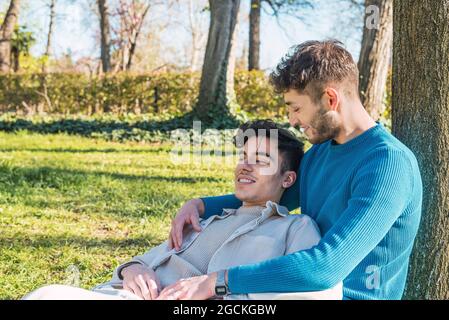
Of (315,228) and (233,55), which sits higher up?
(233,55)

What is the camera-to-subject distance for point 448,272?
124 inches

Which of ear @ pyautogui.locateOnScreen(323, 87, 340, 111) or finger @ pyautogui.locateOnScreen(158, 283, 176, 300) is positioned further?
ear @ pyautogui.locateOnScreen(323, 87, 340, 111)

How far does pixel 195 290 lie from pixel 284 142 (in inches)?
36.2

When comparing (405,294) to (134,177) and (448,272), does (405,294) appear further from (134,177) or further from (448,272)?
(134,177)

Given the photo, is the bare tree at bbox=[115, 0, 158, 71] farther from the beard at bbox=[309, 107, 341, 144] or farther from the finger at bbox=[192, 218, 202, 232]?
the beard at bbox=[309, 107, 341, 144]

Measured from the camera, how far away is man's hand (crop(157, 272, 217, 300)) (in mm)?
2473

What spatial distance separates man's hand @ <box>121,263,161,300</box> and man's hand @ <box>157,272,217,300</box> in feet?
0.66

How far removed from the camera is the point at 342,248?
7.69ft

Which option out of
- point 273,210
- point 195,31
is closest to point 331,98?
point 273,210

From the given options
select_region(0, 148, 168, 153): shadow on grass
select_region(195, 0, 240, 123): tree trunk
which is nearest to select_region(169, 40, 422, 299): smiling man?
select_region(0, 148, 168, 153): shadow on grass

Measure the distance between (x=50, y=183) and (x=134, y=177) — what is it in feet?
3.58

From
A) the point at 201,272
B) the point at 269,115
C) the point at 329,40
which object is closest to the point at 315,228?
the point at 201,272

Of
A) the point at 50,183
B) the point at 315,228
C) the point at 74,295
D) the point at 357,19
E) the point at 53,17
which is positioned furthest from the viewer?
the point at 53,17

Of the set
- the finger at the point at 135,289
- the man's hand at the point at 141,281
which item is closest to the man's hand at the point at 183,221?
the man's hand at the point at 141,281
